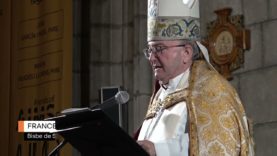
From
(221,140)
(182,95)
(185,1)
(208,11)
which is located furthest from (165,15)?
(208,11)

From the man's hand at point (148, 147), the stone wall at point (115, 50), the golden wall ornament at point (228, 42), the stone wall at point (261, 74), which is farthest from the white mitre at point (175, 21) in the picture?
the stone wall at point (115, 50)

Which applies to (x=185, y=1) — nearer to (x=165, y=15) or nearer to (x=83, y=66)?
(x=165, y=15)

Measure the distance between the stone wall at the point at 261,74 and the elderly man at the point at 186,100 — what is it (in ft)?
6.23

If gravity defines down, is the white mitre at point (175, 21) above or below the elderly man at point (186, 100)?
above

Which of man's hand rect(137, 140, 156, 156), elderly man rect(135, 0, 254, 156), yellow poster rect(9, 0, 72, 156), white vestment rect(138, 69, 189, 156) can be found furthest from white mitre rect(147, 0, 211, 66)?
yellow poster rect(9, 0, 72, 156)

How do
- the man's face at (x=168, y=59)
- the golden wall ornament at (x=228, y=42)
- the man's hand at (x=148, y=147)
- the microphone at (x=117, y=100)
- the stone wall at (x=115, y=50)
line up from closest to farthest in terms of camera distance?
1. the microphone at (x=117, y=100)
2. the man's hand at (x=148, y=147)
3. the man's face at (x=168, y=59)
4. the golden wall ornament at (x=228, y=42)
5. the stone wall at (x=115, y=50)

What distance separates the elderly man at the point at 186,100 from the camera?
13.9 feet

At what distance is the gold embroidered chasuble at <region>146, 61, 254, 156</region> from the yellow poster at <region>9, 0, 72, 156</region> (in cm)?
336

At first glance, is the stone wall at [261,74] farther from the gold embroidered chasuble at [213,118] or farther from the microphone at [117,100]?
the microphone at [117,100]

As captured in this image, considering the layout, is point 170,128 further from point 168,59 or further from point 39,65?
point 39,65

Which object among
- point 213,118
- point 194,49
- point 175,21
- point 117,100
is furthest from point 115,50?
point 117,100

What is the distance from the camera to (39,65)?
8.05 m

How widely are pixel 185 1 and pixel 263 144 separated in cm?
214

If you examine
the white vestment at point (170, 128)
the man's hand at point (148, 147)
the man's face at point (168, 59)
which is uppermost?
the man's face at point (168, 59)
